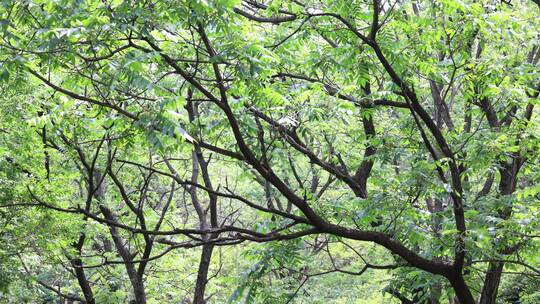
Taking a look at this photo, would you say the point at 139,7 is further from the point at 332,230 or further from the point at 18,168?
the point at 18,168

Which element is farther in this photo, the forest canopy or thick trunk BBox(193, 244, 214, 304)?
thick trunk BBox(193, 244, 214, 304)

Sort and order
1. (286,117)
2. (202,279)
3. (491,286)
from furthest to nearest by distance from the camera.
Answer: (202,279), (491,286), (286,117)

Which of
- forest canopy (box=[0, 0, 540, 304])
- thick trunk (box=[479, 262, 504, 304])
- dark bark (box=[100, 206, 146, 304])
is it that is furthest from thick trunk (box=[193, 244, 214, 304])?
thick trunk (box=[479, 262, 504, 304])

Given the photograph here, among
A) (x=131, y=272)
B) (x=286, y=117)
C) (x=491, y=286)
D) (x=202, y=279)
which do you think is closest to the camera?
(x=286, y=117)

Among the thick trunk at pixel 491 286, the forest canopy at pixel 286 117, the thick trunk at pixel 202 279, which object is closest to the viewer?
the forest canopy at pixel 286 117

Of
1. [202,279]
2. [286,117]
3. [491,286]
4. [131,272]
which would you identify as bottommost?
[491,286]

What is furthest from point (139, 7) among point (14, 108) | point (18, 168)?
point (18, 168)

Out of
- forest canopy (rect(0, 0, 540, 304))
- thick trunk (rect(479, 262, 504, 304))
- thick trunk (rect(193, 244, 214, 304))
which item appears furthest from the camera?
thick trunk (rect(193, 244, 214, 304))

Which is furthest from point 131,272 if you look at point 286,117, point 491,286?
point 286,117

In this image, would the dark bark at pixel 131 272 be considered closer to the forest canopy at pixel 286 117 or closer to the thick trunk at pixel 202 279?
the forest canopy at pixel 286 117

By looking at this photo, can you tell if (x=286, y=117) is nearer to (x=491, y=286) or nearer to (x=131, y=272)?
(x=491, y=286)

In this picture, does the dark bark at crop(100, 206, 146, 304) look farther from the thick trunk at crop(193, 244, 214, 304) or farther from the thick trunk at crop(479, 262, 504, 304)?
the thick trunk at crop(479, 262, 504, 304)

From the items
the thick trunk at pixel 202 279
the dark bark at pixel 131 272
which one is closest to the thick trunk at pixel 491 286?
the thick trunk at pixel 202 279

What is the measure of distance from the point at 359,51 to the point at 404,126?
204 centimetres
